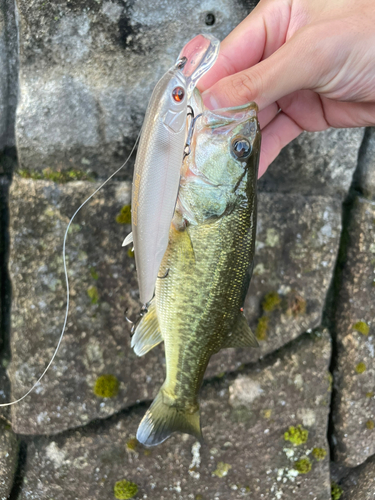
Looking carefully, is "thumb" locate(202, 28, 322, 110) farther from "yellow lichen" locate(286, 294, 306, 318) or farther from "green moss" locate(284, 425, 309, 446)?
"green moss" locate(284, 425, 309, 446)

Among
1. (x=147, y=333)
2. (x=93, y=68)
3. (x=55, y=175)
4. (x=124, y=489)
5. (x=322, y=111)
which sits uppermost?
(x=93, y=68)

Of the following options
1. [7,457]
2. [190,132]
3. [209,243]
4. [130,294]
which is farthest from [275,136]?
[7,457]

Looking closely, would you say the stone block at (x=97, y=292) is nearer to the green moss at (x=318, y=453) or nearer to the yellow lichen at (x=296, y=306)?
the yellow lichen at (x=296, y=306)

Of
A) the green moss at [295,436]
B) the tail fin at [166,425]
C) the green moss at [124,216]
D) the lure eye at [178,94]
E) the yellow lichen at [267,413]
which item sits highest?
the lure eye at [178,94]

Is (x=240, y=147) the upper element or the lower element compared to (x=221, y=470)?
upper

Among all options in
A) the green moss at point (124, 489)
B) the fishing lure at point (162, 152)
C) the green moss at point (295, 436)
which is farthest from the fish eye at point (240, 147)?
the green moss at point (124, 489)

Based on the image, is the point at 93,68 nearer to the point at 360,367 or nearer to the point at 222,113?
the point at 222,113
